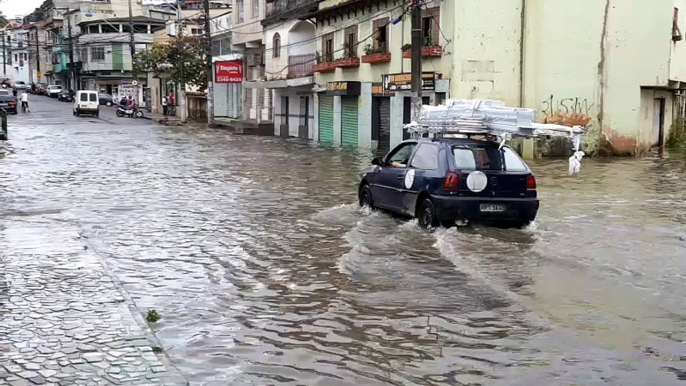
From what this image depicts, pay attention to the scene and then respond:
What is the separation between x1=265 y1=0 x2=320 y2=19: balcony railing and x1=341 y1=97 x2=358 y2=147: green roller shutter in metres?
5.59

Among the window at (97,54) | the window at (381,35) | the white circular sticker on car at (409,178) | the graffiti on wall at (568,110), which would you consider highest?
the window at (97,54)

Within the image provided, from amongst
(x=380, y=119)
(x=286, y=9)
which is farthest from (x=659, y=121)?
(x=286, y=9)

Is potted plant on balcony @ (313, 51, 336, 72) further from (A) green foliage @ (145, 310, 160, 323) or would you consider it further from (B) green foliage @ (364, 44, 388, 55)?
(A) green foliage @ (145, 310, 160, 323)

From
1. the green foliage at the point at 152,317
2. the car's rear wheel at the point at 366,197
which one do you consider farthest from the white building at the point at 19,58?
the green foliage at the point at 152,317

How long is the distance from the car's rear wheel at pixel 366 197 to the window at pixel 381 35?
17.0 m

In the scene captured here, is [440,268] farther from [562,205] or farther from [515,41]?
[515,41]

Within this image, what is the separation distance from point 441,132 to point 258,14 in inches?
1435

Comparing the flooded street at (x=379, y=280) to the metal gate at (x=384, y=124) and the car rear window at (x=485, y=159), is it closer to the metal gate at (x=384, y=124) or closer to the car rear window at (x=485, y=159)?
the car rear window at (x=485, y=159)

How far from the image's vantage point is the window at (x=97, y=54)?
8600cm

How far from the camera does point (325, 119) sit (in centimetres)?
3850

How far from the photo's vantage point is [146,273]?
9.65 meters

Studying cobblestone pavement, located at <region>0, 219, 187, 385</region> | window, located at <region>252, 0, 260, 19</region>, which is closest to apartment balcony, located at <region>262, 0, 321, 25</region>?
window, located at <region>252, 0, 260, 19</region>

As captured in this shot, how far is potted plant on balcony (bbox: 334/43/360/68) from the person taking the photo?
1315 inches

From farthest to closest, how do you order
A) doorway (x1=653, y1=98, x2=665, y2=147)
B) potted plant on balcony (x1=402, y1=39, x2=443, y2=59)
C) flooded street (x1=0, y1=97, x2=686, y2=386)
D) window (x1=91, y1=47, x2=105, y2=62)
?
window (x1=91, y1=47, x2=105, y2=62) < doorway (x1=653, y1=98, x2=665, y2=147) < potted plant on balcony (x1=402, y1=39, x2=443, y2=59) < flooded street (x1=0, y1=97, x2=686, y2=386)
